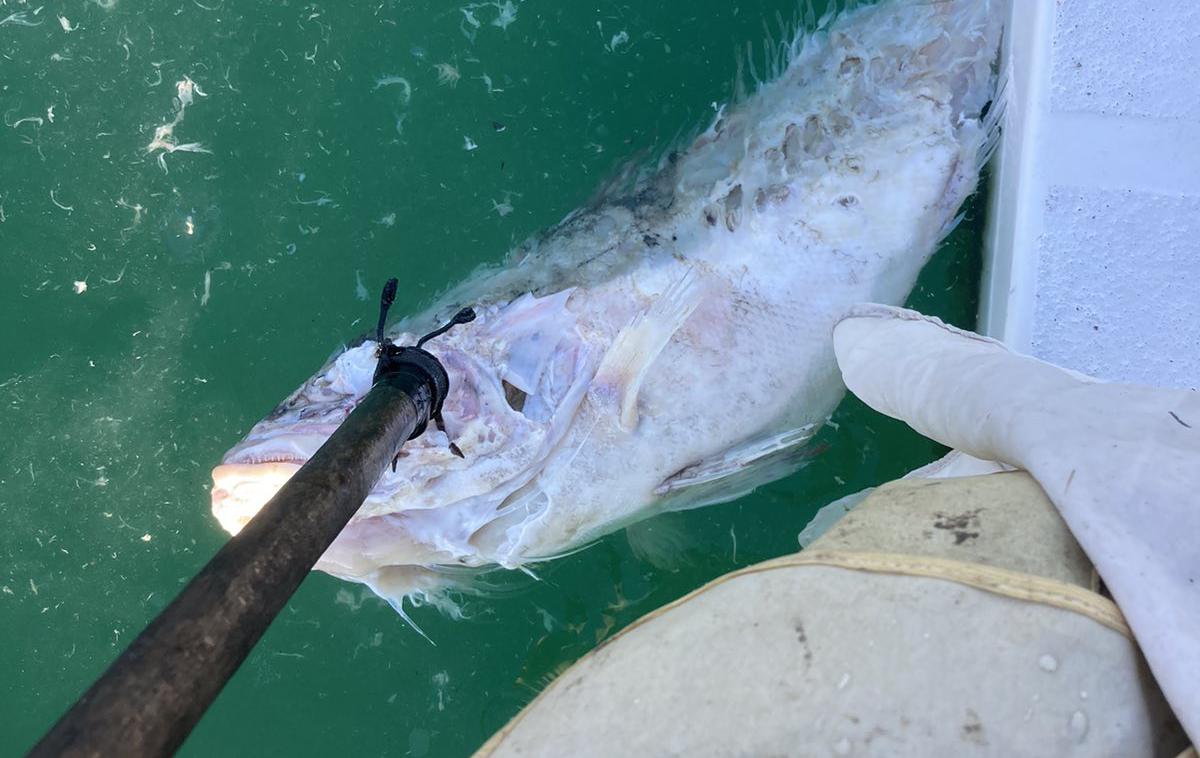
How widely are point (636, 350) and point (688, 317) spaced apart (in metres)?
0.20

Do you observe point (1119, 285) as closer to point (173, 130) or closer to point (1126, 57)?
point (1126, 57)

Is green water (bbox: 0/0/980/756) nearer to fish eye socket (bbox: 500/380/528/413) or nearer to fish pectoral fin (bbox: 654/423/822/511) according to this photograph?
fish pectoral fin (bbox: 654/423/822/511)

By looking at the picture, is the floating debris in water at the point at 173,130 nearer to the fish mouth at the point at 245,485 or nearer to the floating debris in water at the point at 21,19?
the floating debris in water at the point at 21,19

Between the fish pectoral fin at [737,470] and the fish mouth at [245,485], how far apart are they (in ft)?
3.44

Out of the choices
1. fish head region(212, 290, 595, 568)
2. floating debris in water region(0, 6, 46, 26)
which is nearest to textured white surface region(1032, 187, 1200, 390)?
fish head region(212, 290, 595, 568)

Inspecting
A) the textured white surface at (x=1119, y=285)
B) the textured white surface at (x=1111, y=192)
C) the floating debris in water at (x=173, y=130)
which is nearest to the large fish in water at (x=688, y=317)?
the textured white surface at (x=1111, y=192)

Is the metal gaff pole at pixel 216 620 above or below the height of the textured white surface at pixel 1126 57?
above

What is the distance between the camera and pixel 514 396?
2.34m

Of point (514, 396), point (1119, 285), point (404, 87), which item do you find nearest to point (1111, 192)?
point (1119, 285)

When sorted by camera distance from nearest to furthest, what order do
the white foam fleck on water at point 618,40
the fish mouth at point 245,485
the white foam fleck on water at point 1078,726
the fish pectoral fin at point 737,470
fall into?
1. the white foam fleck on water at point 1078,726
2. the fish mouth at point 245,485
3. the fish pectoral fin at point 737,470
4. the white foam fleck on water at point 618,40

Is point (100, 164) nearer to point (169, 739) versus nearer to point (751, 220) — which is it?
point (751, 220)

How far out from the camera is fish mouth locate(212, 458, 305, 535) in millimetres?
2070

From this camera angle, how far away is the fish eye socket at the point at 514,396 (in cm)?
233

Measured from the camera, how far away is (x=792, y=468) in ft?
8.85
